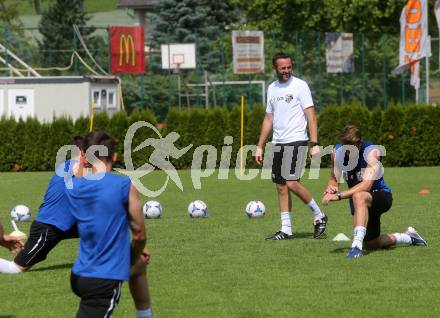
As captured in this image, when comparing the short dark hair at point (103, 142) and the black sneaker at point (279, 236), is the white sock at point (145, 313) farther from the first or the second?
the black sneaker at point (279, 236)

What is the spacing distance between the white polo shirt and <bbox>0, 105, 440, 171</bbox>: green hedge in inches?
669

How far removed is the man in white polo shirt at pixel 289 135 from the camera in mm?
13258

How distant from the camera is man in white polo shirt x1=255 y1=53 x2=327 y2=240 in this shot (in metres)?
13.3

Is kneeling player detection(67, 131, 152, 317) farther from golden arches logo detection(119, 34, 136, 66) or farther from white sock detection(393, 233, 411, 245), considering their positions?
golden arches logo detection(119, 34, 136, 66)

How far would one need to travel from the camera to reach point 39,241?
1077 cm

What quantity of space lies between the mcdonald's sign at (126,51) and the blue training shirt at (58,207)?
32.0 m

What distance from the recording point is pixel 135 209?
6816 millimetres

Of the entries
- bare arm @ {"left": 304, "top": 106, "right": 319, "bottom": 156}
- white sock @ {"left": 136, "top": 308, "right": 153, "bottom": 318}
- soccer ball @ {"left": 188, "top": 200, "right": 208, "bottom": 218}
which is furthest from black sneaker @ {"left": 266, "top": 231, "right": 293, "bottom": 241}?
white sock @ {"left": 136, "top": 308, "right": 153, "bottom": 318}

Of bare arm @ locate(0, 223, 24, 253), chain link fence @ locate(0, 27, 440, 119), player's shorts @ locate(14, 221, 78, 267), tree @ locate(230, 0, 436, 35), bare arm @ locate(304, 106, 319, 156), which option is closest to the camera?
bare arm @ locate(0, 223, 24, 253)

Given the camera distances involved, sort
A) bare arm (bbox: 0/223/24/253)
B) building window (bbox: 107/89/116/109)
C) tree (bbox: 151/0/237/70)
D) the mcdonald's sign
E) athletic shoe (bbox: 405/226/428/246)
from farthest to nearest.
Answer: tree (bbox: 151/0/237/70) → building window (bbox: 107/89/116/109) → the mcdonald's sign → athletic shoe (bbox: 405/226/428/246) → bare arm (bbox: 0/223/24/253)

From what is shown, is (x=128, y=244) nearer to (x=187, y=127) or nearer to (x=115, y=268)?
(x=115, y=268)

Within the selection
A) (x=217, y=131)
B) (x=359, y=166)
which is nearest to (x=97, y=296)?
(x=359, y=166)

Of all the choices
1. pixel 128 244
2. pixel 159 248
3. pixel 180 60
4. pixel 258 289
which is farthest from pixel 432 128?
pixel 128 244

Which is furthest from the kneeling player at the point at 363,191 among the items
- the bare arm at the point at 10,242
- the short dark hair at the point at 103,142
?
the short dark hair at the point at 103,142
